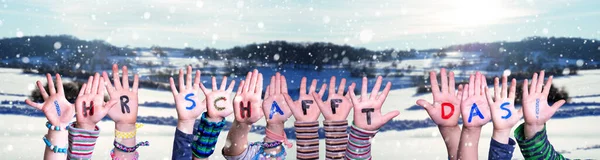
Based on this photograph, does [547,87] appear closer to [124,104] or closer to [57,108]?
[124,104]

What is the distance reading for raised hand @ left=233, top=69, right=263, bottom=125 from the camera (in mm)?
3344

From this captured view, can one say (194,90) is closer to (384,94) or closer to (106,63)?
(384,94)

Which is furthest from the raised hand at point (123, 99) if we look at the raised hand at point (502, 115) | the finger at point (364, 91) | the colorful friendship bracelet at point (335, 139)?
the raised hand at point (502, 115)

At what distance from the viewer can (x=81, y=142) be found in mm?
3004

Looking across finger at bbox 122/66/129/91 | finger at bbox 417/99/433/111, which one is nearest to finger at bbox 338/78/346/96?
finger at bbox 417/99/433/111

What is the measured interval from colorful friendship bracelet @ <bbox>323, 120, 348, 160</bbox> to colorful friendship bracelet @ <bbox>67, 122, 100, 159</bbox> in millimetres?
1019

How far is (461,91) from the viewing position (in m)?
3.04

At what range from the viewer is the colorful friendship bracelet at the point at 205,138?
3.20 metres

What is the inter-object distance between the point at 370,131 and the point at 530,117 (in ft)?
2.13

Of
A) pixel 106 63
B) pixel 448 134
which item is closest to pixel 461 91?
pixel 448 134

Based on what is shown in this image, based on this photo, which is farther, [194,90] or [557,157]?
[194,90]

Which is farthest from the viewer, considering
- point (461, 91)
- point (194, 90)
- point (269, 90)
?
point (269, 90)

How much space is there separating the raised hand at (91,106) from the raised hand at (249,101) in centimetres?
55

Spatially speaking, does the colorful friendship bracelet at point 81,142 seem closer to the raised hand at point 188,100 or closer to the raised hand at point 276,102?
the raised hand at point 188,100
